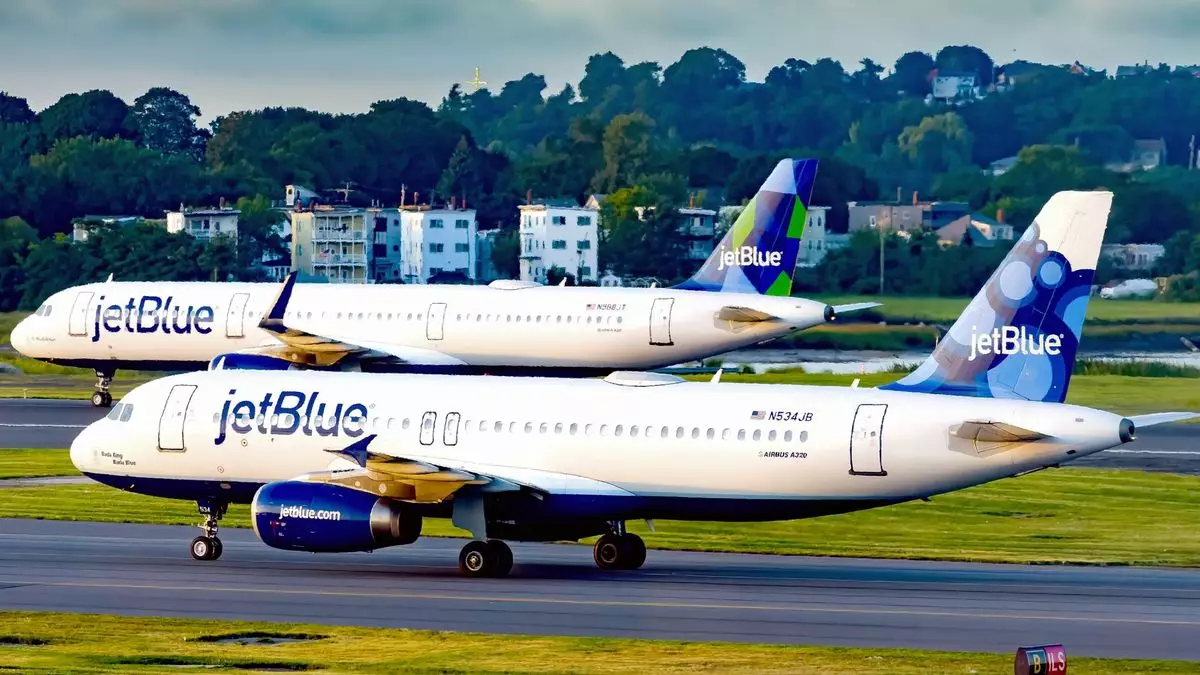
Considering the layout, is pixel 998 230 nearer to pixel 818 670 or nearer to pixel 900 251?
pixel 900 251

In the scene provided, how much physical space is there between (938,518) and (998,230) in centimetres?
10343

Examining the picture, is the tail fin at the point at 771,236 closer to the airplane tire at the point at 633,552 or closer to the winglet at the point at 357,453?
the airplane tire at the point at 633,552

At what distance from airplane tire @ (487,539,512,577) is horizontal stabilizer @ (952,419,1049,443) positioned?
8511mm

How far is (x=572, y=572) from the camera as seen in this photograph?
131 feet

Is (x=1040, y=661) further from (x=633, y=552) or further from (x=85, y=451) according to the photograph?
(x=85, y=451)

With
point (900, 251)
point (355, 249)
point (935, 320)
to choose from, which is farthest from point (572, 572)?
point (355, 249)

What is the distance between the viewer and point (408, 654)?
31047 millimetres

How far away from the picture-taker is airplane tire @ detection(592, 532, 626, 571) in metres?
40.3

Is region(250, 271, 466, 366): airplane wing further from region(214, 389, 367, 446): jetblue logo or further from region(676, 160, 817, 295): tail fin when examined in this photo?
region(214, 389, 367, 446): jetblue logo

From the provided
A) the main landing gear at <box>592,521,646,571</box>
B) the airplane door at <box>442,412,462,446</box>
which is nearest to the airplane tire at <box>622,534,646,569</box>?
the main landing gear at <box>592,521,646,571</box>

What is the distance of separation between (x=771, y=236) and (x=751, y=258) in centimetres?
98

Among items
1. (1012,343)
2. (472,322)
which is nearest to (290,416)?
(1012,343)

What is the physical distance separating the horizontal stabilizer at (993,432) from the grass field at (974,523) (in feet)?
22.6

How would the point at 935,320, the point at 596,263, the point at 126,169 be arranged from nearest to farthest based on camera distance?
the point at 935,320, the point at 596,263, the point at 126,169
